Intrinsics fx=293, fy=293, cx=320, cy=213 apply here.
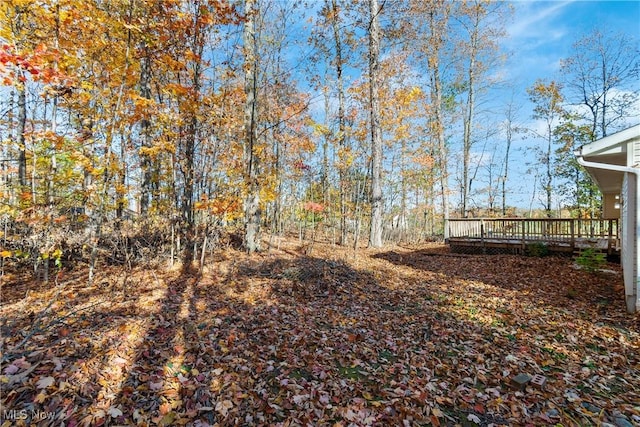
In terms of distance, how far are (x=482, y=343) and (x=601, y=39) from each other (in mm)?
21582

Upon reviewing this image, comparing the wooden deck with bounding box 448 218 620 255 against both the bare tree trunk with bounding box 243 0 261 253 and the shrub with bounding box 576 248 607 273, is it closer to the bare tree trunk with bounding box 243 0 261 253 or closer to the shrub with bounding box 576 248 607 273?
the shrub with bounding box 576 248 607 273

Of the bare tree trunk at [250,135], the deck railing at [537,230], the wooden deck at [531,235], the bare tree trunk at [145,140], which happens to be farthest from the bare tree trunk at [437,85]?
the bare tree trunk at [145,140]

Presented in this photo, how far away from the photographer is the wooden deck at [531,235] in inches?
394

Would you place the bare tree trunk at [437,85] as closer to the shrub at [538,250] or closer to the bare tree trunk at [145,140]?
the shrub at [538,250]

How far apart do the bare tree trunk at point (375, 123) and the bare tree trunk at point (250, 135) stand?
215 inches

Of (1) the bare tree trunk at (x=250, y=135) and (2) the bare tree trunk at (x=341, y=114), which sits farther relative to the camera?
(2) the bare tree trunk at (x=341, y=114)

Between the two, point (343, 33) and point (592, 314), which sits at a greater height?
point (343, 33)

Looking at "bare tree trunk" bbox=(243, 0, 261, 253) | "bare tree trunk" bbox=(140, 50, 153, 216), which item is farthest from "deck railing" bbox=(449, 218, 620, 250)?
"bare tree trunk" bbox=(140, 50, 153, 216)

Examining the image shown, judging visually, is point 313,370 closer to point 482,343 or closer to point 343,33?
point 482,343

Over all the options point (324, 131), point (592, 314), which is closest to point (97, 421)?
point (592, 314)

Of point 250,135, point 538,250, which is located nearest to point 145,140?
point 250,135

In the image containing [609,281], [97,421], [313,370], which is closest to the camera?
[97,421]

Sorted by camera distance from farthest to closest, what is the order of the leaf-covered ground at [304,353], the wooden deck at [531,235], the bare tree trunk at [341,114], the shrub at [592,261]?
the bare tree trunk at [341,114]
the wooden deck at [531,235]
the shrub at [592,261]
the leaf-covered ground at [304,353]

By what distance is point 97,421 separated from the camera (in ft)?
7.58
